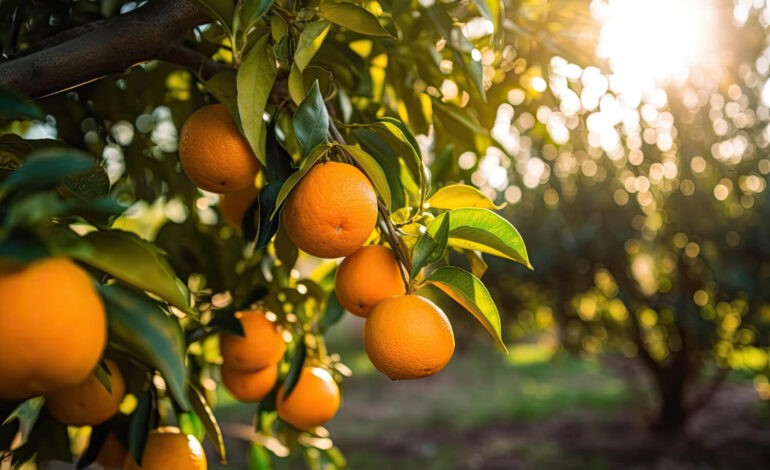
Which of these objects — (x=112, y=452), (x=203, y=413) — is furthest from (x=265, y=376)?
(x=112, y=452)

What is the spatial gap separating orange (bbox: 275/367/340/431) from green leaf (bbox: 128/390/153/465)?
187 mm

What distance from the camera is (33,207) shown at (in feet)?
1.24

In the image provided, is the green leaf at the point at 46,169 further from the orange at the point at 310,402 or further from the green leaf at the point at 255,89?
the orange at the point at 310,402

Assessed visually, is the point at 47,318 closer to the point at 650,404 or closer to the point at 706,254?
the point at 706,254

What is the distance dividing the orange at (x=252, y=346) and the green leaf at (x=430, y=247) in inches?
13.0

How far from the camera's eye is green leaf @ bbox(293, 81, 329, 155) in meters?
0.60

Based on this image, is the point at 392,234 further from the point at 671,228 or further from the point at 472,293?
A: the point at 671,228

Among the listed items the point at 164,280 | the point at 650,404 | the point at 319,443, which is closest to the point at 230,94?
the point at 164,280

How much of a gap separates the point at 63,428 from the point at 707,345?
3550mm

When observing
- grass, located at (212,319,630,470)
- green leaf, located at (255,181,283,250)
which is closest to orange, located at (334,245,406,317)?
green leaf, located at (255,181,283,250)

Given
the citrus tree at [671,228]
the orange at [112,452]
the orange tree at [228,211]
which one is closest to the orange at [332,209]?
the orange tree at [228,211]

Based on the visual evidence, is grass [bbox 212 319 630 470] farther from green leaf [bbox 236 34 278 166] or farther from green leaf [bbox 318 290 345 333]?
green leaf [bbox 236 34 278 166]

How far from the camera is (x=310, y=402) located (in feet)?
2.96

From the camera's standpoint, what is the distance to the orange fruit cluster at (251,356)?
87 cm
